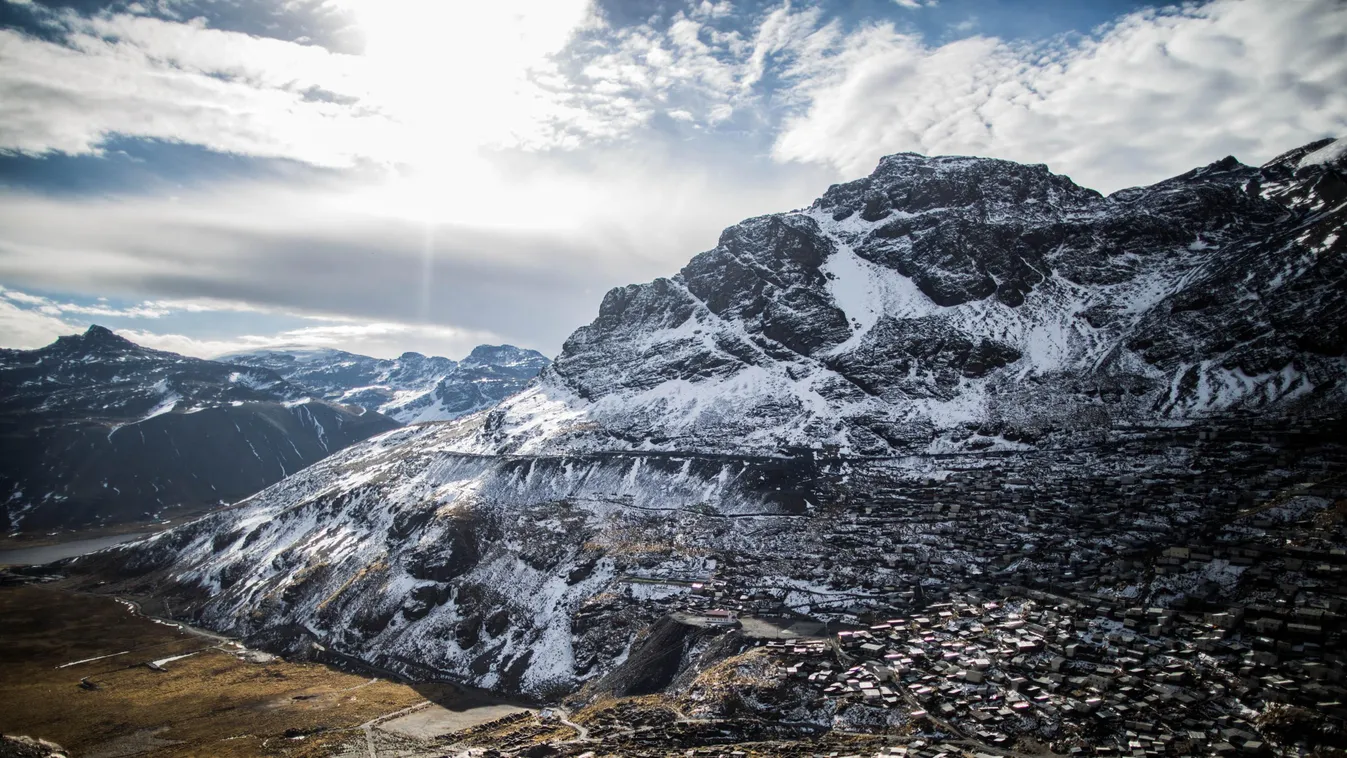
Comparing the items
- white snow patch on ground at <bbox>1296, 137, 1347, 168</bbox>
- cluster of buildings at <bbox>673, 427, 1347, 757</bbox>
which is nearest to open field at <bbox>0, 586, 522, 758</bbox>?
cluster of buildings at <bbox>673, 427, 1347, 757</bbox>

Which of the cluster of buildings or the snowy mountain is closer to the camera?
the cluster of buildings

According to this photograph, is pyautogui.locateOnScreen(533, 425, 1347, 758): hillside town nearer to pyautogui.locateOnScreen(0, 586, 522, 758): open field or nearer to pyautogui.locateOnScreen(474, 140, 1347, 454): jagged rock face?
pyautogui.locateOnScreen(474, 140, 1347, 454): jagged rock face

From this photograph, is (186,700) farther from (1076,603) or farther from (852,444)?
(852,444)

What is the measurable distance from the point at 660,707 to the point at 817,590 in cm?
2895

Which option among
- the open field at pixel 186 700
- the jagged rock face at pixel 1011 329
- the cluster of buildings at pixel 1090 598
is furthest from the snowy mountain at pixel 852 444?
the open field at pixel 186 700

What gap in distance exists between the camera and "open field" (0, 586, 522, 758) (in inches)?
2815

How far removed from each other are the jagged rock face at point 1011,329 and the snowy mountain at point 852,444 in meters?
0.70

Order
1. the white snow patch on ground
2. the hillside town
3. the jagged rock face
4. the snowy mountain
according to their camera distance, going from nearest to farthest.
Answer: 1. the hillside town
2. the snowy mountain
3. the jagged rock face
4. the white snow patch on ground

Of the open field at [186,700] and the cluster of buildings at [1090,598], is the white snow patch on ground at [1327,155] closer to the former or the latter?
the cluster of buildings at [1090,598]

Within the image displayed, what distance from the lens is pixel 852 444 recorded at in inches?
5246

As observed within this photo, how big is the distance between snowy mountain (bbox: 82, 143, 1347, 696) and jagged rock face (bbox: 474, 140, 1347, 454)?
704 millimetres

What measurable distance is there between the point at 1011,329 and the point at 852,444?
53.8 metres

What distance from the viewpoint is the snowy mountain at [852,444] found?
A: 92438mm

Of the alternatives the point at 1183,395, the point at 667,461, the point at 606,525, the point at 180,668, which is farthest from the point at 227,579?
the point at 1183,395
